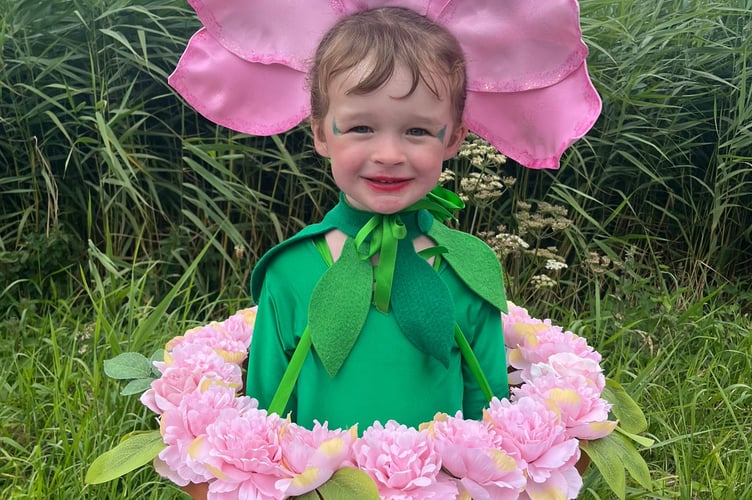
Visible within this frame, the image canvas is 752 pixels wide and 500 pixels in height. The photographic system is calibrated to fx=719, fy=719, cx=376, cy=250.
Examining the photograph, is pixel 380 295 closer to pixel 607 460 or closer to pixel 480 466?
pixel 480 466

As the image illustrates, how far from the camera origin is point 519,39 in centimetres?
128

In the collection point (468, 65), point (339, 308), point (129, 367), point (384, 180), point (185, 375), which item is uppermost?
point (468, 65)

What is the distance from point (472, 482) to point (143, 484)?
2.90 ft

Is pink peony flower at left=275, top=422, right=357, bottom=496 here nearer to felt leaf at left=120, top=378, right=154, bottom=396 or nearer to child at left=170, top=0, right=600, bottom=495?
child at left=170, top=0, right=600, bottom=495

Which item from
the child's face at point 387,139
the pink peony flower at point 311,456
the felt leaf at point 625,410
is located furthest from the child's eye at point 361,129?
the felt leaf at point 625,410

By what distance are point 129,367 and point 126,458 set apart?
1.11 ft

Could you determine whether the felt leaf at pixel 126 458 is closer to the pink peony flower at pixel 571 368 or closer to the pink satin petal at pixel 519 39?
the pink peony flower at pixel 571 368

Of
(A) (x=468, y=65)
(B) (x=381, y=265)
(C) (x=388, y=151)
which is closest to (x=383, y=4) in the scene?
(A) (x=468, y=65)

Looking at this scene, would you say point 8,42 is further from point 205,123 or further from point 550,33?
point 550,33

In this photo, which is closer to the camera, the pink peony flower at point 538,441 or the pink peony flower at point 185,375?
the pink peony flower at point 538,441

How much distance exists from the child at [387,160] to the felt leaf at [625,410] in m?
0.22

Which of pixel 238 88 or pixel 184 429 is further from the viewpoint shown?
pixel 238 88

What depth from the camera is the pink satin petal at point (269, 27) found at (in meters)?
1.30

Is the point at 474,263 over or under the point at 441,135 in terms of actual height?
under
